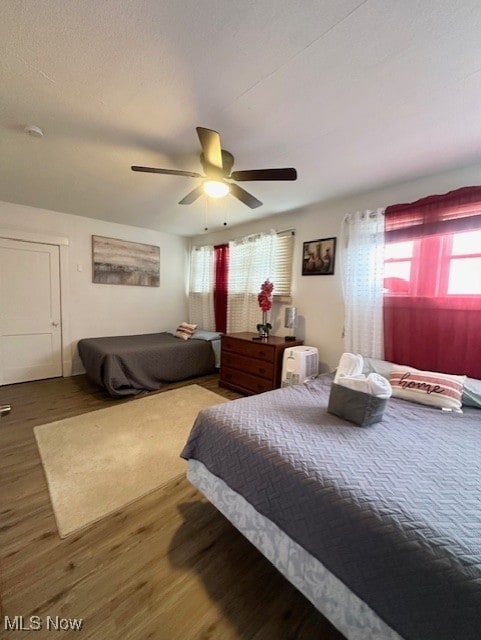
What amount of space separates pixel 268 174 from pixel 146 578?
2.38 meters

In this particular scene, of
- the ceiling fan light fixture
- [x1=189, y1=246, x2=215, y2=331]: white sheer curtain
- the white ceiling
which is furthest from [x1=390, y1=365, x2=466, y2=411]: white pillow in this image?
[x1=189, y1=246, x2=215, y2=331]: white sheer curtain

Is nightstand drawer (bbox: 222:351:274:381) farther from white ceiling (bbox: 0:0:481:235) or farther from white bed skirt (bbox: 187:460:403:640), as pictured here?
white ceiling (bbox: 0:0:481:235)

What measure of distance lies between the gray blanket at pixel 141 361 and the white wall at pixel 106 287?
38 cm

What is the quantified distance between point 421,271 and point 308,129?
5.09 ft

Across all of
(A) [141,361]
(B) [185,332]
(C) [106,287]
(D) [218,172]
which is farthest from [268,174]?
(C) [106,287]

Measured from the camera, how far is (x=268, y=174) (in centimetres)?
178

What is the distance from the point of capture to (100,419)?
2674mm

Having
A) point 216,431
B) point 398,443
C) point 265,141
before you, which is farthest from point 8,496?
point 265,141

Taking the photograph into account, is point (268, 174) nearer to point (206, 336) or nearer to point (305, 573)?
point (305, 573)

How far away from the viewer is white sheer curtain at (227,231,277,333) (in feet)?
12.2

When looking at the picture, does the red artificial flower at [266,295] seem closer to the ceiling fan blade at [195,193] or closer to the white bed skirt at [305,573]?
the ceiling fan blade at [195,193]

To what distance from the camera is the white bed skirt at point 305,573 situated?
862 millimetres

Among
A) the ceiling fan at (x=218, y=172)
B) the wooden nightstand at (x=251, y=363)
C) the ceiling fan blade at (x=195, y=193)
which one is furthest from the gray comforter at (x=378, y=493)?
the ceiling fan blade at (x=195, y=193)

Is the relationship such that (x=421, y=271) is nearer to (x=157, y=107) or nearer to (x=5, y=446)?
(x=157, y=107)
